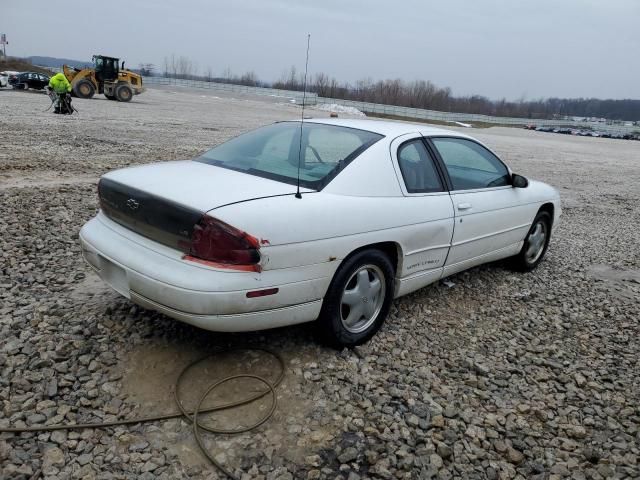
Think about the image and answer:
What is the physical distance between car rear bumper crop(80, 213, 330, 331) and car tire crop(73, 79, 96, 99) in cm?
2911

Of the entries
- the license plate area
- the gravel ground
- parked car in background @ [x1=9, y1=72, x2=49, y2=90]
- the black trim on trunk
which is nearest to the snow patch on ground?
parked car in background @ [x1=9, y1=72, x2=49, y2=90]

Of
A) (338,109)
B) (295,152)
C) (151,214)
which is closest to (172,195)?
(151,214)

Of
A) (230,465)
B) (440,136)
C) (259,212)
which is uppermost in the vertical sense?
(440,136)

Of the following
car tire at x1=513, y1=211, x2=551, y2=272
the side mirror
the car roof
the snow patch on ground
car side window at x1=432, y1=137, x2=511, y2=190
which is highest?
the car roof

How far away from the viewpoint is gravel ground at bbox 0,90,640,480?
8.12 feet

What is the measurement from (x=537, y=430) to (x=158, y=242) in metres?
2.34

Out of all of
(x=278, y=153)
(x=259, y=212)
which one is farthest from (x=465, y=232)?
(x=259, y=212)

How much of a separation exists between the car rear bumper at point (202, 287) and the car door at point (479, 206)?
1521 mm

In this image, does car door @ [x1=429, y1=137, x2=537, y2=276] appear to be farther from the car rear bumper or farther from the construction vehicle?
the construction vehicle

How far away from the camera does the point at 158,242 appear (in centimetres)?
292

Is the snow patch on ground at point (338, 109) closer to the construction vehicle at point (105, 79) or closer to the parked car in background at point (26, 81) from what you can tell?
the construction vehicle at point (105, 79)

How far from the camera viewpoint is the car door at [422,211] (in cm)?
359

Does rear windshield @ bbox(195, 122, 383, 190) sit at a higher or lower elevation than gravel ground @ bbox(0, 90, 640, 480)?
higher

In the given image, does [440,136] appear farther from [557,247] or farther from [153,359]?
[557,247]
